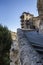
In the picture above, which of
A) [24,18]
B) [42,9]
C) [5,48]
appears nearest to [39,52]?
[42,9]

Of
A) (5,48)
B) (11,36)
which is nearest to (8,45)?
(5,48)

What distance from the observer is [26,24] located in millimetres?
19594

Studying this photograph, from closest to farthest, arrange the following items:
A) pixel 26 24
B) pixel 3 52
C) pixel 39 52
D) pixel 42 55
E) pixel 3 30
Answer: pixel 42 55, pixel 39 52, pixel 3 52, pixel 3 30, pixel 26 24

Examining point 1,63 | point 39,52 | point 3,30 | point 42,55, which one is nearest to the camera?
point 42,55

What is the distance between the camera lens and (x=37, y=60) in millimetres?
1996

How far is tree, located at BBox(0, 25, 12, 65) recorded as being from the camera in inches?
591

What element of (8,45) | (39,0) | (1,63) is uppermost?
(39,0)

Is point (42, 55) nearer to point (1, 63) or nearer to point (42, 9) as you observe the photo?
point (42, 9)

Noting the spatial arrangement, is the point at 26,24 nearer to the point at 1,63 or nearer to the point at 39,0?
the point at 1,63

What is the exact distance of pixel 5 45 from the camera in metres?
16.3

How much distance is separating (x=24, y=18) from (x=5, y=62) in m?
8.11

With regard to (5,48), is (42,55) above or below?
above

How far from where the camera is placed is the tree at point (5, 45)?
15008mm

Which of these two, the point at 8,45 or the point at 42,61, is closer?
the point at 42,61
